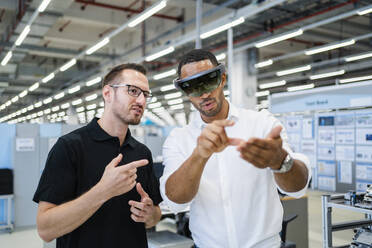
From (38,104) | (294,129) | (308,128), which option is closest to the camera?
(308,128)

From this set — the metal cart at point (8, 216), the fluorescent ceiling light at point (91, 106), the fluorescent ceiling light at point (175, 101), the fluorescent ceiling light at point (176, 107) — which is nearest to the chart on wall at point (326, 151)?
the metal cart at point (8, 216)

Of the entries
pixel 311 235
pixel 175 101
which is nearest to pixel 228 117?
pixel 311 235

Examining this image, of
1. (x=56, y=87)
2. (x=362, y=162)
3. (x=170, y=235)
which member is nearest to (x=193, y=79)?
(x=170, y=235)

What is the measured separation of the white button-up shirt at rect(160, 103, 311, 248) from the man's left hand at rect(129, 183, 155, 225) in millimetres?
165

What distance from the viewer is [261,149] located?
0.89 m

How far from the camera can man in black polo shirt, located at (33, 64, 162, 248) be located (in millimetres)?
1203

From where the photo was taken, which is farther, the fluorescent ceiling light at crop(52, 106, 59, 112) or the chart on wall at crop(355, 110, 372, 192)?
the fluorescent ceiling light at crop(52, 106, 59, 112)

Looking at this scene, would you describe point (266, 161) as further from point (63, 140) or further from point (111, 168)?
point (63, 140)

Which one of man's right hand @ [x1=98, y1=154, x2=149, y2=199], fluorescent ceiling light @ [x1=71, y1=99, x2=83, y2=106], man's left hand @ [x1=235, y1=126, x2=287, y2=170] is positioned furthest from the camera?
fluorescent ceiling light @ [x1=71, y1=99, x2=83, y2=106]

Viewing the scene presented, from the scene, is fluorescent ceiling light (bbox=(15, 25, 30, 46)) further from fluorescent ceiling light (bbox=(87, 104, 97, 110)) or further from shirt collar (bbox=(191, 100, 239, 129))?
fluorescent ceiling light (bbox=(87, 104, 97, 110))

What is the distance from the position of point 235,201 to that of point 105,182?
0.49 m

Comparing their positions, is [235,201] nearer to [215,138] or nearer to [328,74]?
[215,138]

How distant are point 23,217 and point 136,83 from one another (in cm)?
538

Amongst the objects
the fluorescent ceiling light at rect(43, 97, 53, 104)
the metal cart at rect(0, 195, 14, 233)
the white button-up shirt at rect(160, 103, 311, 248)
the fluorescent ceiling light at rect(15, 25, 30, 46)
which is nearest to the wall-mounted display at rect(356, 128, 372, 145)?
the white button-up shirt at rect(160, 103, 311, 248)
